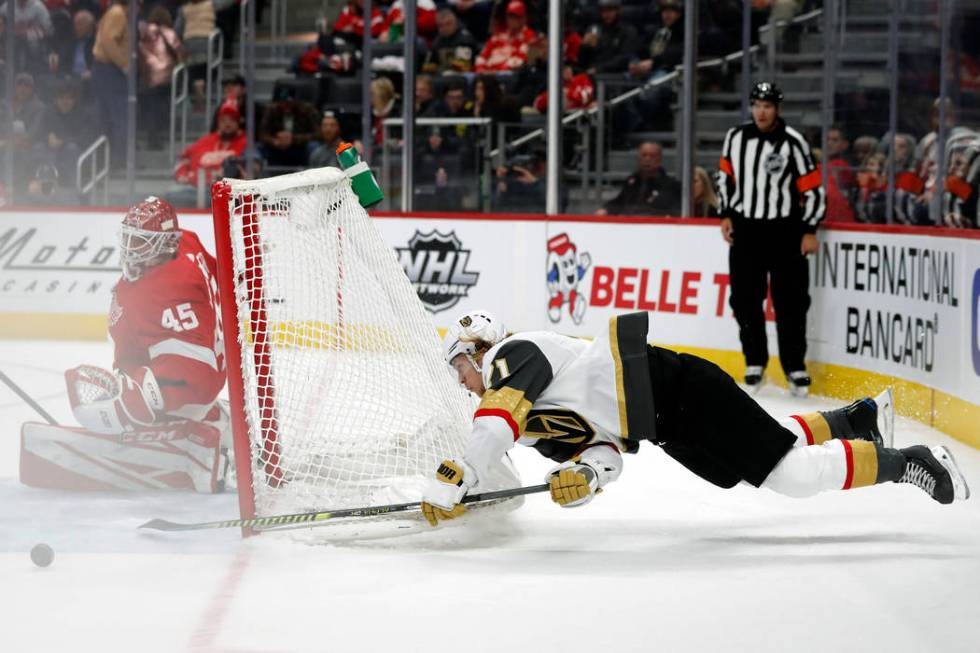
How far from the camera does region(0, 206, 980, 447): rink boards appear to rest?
4.84m

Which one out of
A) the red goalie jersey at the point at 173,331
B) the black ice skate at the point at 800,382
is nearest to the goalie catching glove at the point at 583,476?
the red goalie jersey at the point at 173,331

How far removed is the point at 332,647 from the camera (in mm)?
2479

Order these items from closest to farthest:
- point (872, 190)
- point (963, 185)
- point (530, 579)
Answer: point (530, 579) < point (963, 185) < point (872, 190)

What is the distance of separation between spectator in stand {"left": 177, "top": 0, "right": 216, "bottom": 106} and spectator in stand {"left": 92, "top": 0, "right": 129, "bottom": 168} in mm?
389

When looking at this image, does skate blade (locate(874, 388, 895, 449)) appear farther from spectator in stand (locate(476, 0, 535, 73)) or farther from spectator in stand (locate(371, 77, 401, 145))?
spectator in stand (locate(476, 0, 535, 73))

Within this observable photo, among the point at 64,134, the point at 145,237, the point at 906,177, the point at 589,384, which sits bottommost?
the point at 589,384

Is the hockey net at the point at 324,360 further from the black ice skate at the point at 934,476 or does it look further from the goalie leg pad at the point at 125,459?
the black ice skate at the point at 934,476

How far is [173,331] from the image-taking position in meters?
3.79

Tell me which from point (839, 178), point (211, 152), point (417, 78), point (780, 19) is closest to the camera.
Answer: point (839, 178)

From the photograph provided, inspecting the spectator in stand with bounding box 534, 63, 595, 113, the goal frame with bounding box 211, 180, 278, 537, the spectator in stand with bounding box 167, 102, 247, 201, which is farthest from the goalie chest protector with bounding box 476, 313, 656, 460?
the spectator in stand with bounding box 167, 102, 247, 201

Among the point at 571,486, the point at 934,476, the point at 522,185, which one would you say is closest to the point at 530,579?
the point at 571,486

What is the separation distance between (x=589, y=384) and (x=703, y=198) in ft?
13.4

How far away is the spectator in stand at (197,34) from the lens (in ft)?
28.2

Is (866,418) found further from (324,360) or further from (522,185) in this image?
(522,185)
